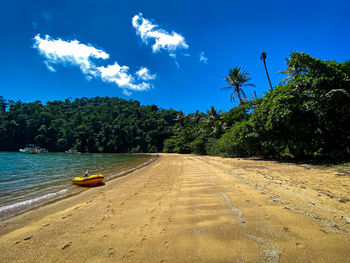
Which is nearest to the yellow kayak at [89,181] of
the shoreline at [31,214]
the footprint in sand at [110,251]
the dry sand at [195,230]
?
the shoreline at [31,214]

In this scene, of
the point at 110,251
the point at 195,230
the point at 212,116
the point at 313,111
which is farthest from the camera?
the point at 212,116

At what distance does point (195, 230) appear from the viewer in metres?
2.40

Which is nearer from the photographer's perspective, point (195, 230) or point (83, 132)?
point (195, 230)

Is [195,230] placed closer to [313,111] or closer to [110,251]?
[110,251]

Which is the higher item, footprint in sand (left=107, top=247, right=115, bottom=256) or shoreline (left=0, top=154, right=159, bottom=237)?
footprint in sand (left=107, top=247, right=115, bottom=256)

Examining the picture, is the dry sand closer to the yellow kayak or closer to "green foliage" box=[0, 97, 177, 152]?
the yellow kayak

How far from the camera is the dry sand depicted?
6.05ft

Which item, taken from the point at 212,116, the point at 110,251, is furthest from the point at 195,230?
the point at 212,116

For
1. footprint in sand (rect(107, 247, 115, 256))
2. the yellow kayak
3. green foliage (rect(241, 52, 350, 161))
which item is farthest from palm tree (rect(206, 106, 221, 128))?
footprint in sand (rect(107, 247, 115, 256))

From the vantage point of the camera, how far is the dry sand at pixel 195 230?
1.84m

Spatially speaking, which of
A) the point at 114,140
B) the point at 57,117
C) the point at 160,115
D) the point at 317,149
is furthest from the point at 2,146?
the point at 317,149

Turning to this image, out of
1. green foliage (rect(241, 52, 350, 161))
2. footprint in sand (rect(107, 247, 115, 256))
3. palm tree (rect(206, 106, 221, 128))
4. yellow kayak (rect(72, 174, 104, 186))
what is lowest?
yellow kayak (rect(72, 174, 104, 186))

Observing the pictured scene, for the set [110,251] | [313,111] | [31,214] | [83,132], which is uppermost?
[83,132]

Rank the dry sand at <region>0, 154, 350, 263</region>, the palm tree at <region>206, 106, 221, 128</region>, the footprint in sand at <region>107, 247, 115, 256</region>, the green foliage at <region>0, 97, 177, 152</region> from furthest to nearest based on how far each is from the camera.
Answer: the green foliage at <region>0, 97, 177, 152</region>
the palm tree at <region>206, 106, 221, 128</region>
the footprint in sand at <region>107, 247, 115, 256</region>
the dry sand at <region>0, 154, 350, 263</region>
